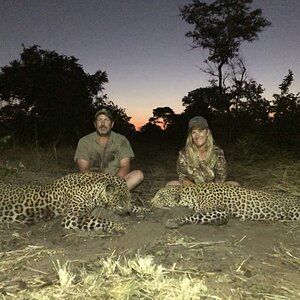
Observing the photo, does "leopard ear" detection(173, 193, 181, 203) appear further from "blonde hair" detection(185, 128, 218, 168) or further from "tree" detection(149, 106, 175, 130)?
"tree" detection(149, 106, 175, 130)

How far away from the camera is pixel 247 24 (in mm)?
18531

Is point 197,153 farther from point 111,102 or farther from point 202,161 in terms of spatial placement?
point 111,102

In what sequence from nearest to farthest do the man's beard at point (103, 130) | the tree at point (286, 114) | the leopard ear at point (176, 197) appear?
the leopard ear at point (176, 197) < the man's beard at point (103, 130) < the tree at point (286, 114)

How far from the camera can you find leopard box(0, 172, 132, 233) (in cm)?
541

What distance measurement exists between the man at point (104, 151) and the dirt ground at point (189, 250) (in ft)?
4.81

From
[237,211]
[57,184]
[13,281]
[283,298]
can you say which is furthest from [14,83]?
[283,298]

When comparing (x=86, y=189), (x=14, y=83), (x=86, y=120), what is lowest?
(x=86, y=189)

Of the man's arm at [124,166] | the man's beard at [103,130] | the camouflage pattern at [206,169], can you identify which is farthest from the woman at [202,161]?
the man's beard at [103,130]

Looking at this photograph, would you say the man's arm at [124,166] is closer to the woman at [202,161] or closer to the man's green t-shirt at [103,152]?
the man's green t-shirt at [103,152]

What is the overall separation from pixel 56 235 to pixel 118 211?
2.67ft

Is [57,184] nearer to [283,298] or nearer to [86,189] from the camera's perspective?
[86,189]

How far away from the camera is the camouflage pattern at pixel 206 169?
6.52m

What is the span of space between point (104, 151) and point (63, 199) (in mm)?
1526

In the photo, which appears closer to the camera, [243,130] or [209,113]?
[243,130]
